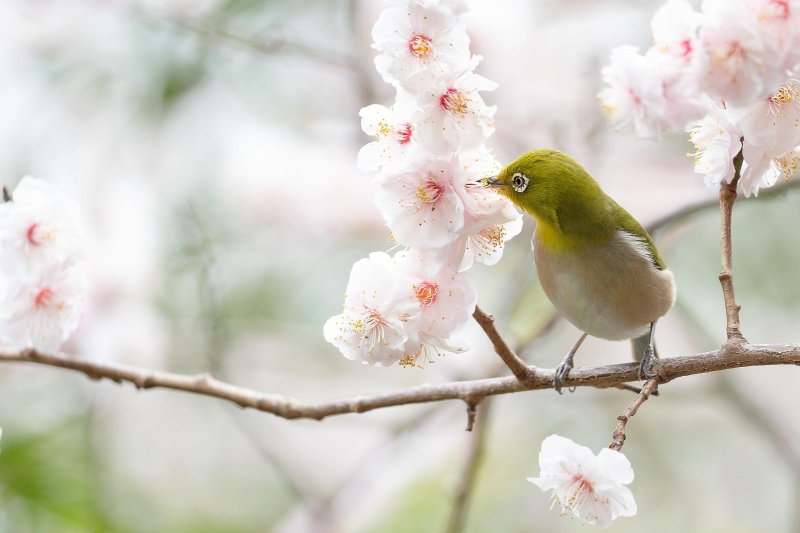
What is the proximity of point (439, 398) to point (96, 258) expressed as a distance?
1.13 m

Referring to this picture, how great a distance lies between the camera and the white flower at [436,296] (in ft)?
2.10

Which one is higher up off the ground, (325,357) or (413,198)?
(325,357)

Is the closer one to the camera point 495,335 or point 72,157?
point 495,335

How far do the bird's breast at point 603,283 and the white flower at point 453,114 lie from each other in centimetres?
20

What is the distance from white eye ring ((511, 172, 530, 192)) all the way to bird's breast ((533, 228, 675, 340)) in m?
0.11

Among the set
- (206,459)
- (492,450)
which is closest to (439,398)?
(492,450)

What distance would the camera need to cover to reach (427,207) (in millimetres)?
612

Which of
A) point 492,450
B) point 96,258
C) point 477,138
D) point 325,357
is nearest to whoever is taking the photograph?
point 477,138

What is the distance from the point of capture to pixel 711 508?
7.93 ft

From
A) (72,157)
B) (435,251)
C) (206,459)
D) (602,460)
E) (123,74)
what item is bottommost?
(602,460)

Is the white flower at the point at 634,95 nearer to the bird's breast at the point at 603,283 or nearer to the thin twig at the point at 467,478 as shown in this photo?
the bird's breast at the point at 603,283

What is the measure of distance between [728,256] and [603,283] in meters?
0.13

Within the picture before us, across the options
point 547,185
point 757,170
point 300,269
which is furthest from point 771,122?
point 300,269

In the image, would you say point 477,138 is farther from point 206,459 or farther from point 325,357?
point 206,459
